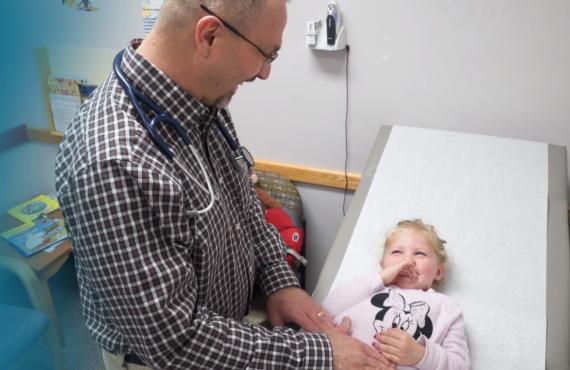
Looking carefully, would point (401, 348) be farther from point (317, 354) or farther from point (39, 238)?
point (39, 238)

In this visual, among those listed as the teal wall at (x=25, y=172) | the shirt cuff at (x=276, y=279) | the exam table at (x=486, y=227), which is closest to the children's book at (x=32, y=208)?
the teal wall at (x=25, y=172)

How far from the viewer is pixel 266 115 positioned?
2.11 meters

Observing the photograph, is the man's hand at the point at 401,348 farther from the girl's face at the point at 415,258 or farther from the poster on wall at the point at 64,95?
the poster on wall at the point at 64,95

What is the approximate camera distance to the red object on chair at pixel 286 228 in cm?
189

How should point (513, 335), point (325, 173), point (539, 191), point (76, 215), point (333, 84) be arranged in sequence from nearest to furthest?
point (76, 215) → point (513, 335) → point (539, 191) → point (333, 84) → point (325, 173)

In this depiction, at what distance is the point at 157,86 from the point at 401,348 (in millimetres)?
711

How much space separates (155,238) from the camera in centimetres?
81

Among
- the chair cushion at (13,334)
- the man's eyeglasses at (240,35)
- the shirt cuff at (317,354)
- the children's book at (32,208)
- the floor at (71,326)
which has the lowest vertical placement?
the floor at (71,326)

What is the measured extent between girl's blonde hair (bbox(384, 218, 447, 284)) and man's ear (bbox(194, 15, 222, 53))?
0.72 m

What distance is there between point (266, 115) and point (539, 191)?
1139 mm

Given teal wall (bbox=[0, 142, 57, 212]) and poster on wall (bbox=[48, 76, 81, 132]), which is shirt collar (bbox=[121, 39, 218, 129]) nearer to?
teal wall (bbox=[0, 142, 57, 212])

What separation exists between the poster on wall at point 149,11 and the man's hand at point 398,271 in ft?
4.85

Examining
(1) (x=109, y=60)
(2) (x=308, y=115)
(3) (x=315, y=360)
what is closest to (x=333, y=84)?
(2) (x=308, y=115)

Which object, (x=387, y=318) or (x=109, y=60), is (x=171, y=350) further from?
(x=109, y=60)
